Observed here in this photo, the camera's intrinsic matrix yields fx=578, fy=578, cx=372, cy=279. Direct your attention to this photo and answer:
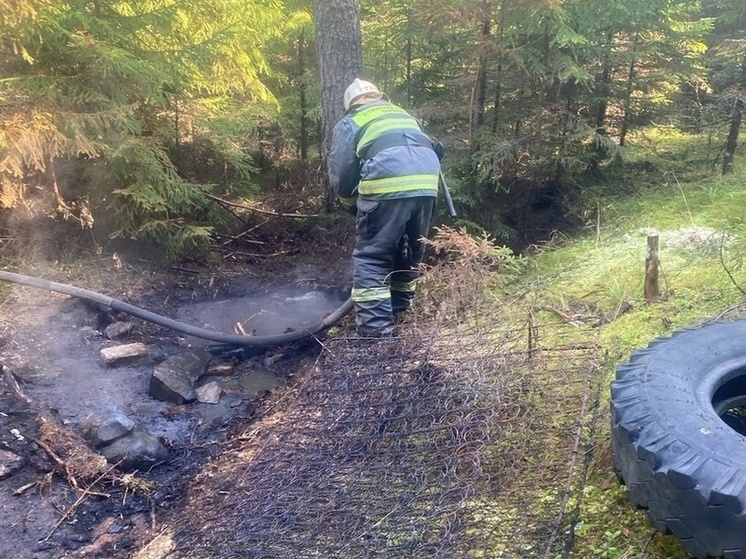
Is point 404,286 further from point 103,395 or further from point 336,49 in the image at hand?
point 336,49

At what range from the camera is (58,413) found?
4.39 m

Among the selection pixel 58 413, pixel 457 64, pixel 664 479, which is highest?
pixel 457 64

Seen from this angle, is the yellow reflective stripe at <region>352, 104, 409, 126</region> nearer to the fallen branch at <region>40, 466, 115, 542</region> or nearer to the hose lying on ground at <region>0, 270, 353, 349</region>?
the hose lying on ground at <region>0, 270, 353, 349</region>

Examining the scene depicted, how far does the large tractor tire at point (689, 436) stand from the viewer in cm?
200

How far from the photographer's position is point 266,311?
6.47 m

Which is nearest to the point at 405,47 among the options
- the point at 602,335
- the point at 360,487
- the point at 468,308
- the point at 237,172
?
the point at 237,172

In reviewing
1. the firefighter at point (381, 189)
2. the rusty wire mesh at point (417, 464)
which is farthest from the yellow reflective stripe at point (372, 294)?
the rusty wire mesh at point (417, 464)

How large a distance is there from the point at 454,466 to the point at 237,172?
6119 mm

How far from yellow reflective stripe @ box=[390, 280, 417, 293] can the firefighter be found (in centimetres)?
23

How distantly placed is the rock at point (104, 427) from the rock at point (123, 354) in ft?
3.34

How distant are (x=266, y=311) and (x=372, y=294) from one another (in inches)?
82.5

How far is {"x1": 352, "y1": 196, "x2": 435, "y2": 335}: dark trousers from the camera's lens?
471cm

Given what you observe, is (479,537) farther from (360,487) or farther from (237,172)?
(237,172)

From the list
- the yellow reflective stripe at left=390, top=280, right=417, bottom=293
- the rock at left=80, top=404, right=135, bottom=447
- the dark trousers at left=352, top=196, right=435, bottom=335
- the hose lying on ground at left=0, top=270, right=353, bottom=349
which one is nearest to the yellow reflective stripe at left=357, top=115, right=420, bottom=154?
the dark trousers at left=352, top=196, right=435, bottom=335
